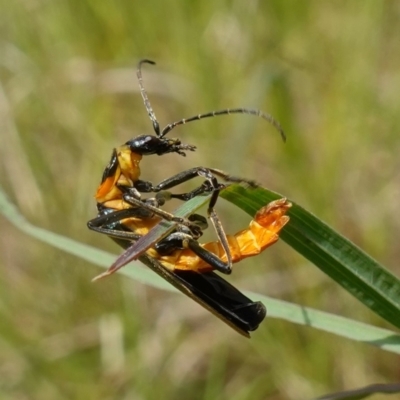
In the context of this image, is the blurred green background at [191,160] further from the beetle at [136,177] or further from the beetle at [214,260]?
the beetle at [214,260]

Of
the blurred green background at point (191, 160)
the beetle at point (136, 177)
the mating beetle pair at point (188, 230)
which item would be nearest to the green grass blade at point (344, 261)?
the mating beetle pair at point (188, 230)

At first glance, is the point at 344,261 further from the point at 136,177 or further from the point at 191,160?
the point at 191,160

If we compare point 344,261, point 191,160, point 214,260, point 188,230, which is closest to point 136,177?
point 188,230

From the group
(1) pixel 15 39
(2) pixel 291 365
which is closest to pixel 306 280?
(2) pixel 291 365

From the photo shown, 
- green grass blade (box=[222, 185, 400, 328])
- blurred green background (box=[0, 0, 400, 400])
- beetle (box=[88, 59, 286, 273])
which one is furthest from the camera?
blurred green background (box=[0, 0, 400, 400])

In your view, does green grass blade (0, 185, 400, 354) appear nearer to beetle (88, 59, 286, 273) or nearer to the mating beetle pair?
the mating beetle pair

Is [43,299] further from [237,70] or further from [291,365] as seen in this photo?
[237,70]

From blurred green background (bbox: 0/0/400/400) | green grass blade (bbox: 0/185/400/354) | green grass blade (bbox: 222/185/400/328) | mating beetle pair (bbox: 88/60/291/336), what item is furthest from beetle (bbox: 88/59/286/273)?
blurred green background (bbox: 0/0/400/400)
